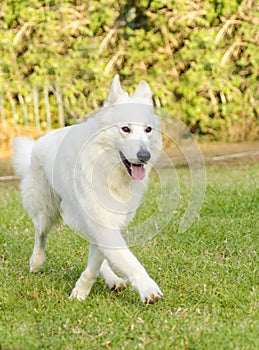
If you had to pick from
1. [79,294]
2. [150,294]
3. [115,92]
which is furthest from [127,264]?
[115,92]

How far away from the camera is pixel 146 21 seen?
1162cm

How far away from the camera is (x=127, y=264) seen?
309 centimetres

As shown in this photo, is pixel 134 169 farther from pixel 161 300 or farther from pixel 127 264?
pixel 161 300

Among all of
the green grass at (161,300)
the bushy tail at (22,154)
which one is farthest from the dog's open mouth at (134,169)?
the bushy tail at (22,154)

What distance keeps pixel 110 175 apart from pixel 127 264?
1.52 feet

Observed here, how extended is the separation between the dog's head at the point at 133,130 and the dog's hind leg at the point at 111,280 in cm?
71

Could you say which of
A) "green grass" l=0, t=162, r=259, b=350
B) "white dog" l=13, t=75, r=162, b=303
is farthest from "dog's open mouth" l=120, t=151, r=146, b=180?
"green grass" l=0, t=162, r=259, b=350

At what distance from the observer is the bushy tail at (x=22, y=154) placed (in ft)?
14.0

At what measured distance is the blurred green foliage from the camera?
36.8 ft

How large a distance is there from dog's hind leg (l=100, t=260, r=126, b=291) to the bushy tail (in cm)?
91

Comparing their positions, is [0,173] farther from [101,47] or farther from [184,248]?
[184,248]

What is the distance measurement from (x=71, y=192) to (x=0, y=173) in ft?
22.6

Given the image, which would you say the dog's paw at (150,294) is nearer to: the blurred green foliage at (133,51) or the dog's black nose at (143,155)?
the dog's black nose at (143,155)

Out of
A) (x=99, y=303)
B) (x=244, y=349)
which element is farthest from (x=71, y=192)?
(x=244, y=349)
